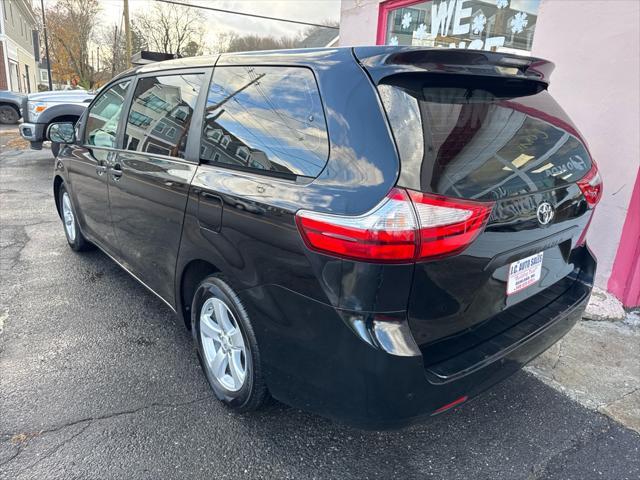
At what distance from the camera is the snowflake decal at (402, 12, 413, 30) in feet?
21.0

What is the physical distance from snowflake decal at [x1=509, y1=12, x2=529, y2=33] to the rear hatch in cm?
318

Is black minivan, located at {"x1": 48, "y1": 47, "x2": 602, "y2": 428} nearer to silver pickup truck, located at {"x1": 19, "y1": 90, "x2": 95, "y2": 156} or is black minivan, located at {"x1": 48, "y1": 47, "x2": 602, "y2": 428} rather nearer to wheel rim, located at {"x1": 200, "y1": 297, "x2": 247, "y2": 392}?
wheel rim, located at {"x1": 200, "y1": 297, "x2": 247, "y2": 392}

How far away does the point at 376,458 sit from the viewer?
2.18 meters

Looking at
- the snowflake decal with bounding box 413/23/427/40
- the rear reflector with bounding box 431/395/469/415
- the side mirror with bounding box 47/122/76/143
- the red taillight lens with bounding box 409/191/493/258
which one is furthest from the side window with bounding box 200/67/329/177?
the snowflake decal with bounding box 413/23/427/40

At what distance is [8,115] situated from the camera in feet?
56.2

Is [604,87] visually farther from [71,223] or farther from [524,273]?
[71,223]

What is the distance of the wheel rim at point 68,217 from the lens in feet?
14.6

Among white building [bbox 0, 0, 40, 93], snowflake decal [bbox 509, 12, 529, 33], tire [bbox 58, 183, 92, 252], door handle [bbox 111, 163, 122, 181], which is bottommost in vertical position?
tire [bbox 58, 183, 92, 252]

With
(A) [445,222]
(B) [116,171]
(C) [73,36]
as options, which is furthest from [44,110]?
(C) [73,36]

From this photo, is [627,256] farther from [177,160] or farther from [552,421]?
[177,160]

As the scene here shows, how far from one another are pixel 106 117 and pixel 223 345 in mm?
2271

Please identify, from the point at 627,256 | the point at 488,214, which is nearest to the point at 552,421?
the point at 488,214

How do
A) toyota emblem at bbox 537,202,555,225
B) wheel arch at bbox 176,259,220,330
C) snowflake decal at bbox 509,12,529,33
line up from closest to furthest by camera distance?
toyota emblem at bbox 537,202,555,225 → wheel arch at bbox 176,259,220,330 → snowflake decal at bbox 509,12,529,33

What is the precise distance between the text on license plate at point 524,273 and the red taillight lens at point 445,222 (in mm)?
393
